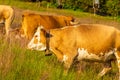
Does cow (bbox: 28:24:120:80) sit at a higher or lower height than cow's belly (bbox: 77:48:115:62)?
higher

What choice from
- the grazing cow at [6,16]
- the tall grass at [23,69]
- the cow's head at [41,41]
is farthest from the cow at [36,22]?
the tall grass at [23,69]

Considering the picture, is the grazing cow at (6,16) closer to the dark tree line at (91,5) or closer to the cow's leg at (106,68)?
the cow's leg at (106,68)

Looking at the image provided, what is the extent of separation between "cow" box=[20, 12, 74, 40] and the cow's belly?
214 inches

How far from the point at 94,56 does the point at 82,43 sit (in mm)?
454

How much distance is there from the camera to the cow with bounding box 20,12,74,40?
17.0 m

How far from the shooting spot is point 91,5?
6462 cm

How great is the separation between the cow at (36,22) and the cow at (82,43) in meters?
4.96

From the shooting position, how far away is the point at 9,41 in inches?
427

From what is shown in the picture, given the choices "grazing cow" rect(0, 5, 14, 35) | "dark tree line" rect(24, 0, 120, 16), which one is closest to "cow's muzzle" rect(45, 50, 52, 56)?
"grazing cow" rect(0, 5, 14, 35)

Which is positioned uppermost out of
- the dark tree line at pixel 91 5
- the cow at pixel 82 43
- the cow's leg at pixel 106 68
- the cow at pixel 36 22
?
the cow at pixel 82 43

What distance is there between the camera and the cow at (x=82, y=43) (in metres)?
11.3

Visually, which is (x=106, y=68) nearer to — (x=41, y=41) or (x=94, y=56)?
(x=94, y=56)

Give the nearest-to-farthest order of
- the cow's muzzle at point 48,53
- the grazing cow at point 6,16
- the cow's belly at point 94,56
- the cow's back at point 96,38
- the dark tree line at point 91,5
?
1. the cow's belly at point 94,56
2. the cow's back at point 96,38
3. the cow's muzzle at point 48,53
4. the grazing cow at point 6,16
5. the dark tree line at point 91,5

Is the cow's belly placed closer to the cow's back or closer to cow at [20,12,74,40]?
the cow's back
